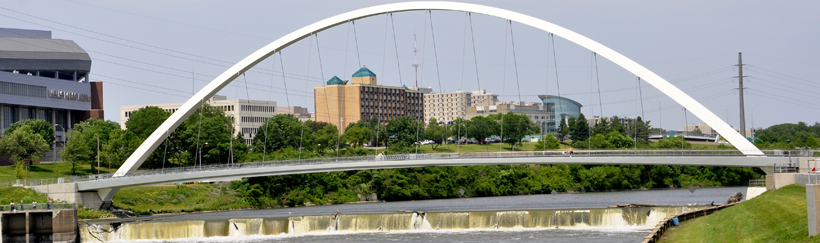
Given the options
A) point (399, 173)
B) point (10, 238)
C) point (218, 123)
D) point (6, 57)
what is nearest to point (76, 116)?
point (6, 57)

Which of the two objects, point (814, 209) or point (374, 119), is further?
point (374, 119)

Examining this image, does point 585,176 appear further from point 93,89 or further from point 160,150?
point 93,89

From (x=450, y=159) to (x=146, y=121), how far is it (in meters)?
50.9

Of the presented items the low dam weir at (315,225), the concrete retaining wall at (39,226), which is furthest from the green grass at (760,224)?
the concrete retaining wall at (39,226)

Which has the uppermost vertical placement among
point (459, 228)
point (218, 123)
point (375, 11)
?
point (375, 11)

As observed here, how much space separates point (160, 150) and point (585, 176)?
4478cm

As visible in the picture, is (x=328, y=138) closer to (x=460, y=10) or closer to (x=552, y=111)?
(x=552, y=111)

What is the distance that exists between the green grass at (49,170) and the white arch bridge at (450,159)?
22277 millimetres

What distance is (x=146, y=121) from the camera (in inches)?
3730

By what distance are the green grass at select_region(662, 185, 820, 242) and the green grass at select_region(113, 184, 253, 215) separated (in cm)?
4273

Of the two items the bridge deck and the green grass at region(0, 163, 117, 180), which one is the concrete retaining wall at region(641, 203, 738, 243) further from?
the green grass at region(0, 163, 117, 180)

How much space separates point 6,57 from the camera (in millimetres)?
104125

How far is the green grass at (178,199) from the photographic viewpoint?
216 feet

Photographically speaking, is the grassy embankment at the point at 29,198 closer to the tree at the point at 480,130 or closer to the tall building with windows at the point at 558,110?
the tree at the point at 480,130
